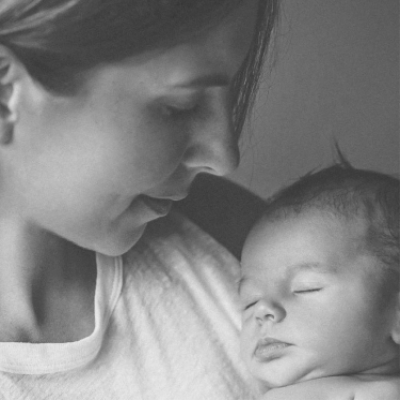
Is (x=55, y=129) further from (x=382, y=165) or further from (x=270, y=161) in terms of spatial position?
(x=382, y=165)

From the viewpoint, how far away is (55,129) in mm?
508

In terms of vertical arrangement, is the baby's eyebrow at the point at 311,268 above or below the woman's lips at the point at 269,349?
above

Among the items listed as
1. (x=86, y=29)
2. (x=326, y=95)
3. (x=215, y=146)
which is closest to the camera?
(x=86, y=29)

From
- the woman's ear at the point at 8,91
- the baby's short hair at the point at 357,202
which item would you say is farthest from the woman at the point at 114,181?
the baby's short hair at the point at 357,202

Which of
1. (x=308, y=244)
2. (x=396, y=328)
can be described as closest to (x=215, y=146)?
(x=308, y=244)

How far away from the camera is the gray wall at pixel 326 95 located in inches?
25.7

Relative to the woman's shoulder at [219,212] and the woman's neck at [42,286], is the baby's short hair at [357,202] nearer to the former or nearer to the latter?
the woman's shoulder at [219,212]

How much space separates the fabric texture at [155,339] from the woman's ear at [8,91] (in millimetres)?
184

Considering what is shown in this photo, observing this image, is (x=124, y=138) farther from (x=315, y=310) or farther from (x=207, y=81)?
(x=315, y=310)

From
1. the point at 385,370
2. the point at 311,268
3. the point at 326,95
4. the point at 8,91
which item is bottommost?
the point at 385,370

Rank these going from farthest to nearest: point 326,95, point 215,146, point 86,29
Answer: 1. point 326,95
2. point 215,146
3. point 86,29

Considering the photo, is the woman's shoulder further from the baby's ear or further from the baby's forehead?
the baby's ear

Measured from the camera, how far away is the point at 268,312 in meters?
0.64

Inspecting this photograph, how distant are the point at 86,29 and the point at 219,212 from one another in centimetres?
35
